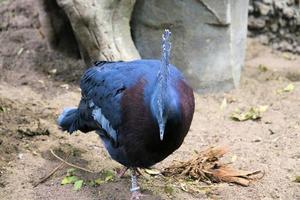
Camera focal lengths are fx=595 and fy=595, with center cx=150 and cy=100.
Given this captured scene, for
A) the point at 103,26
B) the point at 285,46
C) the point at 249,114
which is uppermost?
the point at 103,26

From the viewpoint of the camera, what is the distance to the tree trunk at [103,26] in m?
4.30

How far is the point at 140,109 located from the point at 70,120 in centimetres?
93

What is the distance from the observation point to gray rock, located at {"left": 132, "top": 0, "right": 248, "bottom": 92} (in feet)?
14.8

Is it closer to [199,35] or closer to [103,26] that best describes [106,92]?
[103,26]

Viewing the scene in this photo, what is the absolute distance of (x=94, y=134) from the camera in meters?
3.95

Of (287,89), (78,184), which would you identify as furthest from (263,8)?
(78,184)

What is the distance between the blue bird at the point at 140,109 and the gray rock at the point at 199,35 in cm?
149

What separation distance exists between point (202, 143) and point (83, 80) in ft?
3.36

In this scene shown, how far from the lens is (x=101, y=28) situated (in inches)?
171

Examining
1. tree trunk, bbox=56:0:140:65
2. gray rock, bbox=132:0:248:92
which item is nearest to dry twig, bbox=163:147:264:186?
tree trunk, bbox=56:0:140:65

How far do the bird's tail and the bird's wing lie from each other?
0.21 meters

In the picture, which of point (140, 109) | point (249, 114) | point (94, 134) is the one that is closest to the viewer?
point (140, 109)

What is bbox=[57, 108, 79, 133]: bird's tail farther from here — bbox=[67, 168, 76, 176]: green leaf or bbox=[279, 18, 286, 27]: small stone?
bbox=[279, 18, 286, 27]: small stone

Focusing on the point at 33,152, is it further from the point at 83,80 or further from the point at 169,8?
the point at 169,8
